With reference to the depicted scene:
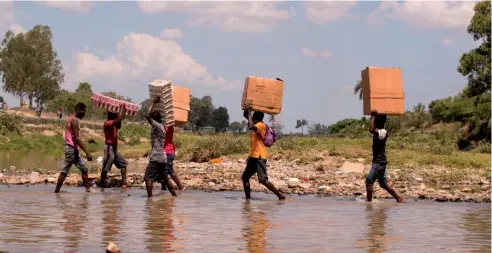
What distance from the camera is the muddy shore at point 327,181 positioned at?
597 inches

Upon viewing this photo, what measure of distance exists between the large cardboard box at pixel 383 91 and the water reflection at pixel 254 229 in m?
2.85

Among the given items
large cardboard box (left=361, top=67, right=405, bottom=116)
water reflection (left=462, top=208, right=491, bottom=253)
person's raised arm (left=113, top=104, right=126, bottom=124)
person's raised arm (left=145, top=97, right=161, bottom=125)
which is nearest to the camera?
water reflection (left=462, top=208, right=491, bottom=253)

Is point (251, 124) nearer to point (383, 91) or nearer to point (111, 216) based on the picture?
point (383, 91)

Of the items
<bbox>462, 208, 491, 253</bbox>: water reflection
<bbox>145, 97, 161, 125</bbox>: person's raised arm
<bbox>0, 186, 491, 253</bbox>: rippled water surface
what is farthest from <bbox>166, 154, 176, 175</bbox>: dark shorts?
<bbox>462, 208, 491, 253</bbox>: water reflection

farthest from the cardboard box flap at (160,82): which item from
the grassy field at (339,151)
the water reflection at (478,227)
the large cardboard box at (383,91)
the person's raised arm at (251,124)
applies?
the grassy field at (339,151)

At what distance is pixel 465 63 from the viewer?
38.9 meters

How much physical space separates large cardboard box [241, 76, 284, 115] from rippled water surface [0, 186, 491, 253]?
1.56m

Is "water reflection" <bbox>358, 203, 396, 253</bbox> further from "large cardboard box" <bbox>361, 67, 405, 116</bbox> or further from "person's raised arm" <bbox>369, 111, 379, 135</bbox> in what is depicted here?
"large cardboard box" <bbox>361, 67, 405, 116</bbox>

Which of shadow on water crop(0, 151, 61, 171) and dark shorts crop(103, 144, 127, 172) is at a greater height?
dark shorts crop(103, 144, 127, 172)

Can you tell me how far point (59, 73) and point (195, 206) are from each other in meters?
75.2

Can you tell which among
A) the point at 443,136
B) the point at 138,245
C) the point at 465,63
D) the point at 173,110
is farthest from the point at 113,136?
the point at 443,136

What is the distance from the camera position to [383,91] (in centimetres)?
1352

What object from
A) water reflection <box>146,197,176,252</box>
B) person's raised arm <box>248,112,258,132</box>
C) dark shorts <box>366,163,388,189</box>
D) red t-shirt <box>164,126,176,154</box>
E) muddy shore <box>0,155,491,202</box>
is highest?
person's raised arm <box>248,112,258,132</box>

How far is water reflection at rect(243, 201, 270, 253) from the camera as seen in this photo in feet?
26.6
